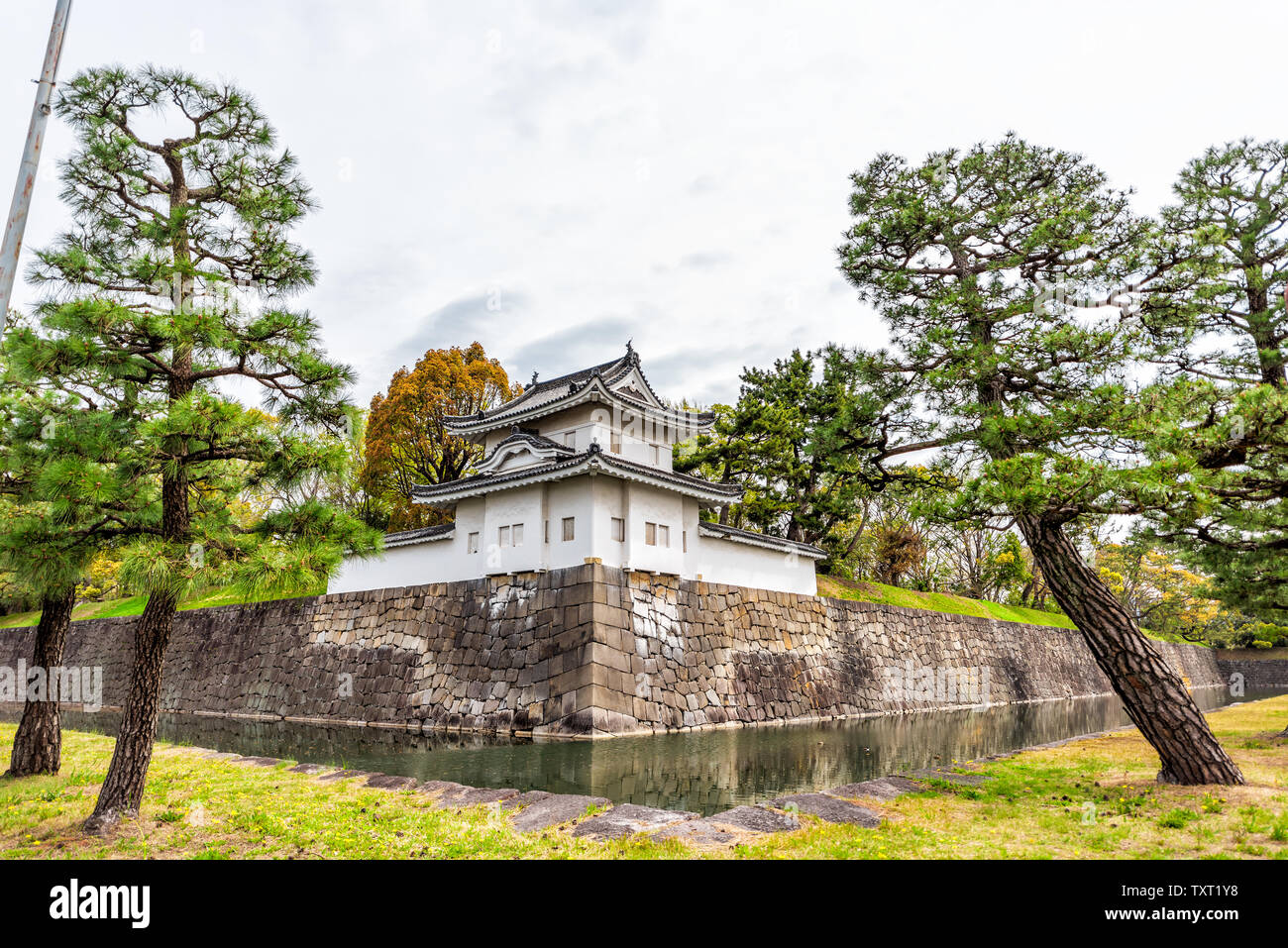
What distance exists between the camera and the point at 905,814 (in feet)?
16.9

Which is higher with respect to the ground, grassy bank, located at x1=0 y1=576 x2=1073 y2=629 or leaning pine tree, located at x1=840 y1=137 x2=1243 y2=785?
leaning pine tree, located at x1=840 y1=137 x2=1243 y2=785

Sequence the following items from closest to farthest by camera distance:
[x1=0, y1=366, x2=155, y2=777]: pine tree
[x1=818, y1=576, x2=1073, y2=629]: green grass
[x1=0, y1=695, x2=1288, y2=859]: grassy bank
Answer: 1. [x1=0, y1=695, x2=1288, y2=859]: grassy bank
2. [x1=0, y1=366, x2=155, y2=777]: pine tree
3. [x1=818, y1=576, x2=1073, y2=629]: green grass

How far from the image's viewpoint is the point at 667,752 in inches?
405

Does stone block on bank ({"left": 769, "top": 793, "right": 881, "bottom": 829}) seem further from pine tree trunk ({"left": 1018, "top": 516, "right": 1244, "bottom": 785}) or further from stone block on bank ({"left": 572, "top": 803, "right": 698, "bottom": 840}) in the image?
pine tree trunk ({"left": 1018, "top": 516, "right": 1244, "bottom": 785})

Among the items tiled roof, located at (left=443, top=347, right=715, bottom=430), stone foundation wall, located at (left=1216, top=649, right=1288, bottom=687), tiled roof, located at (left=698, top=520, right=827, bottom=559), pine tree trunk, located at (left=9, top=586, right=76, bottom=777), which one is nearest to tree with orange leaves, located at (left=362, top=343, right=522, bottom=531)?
tiled roof, located at (left=443, top=347, right=715, bottom=430)

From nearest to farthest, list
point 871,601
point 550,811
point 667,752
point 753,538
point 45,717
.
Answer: point 550,811, point 45,717, point 667,752, point 753,538, point 871,601

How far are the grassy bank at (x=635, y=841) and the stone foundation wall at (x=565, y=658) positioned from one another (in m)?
6.24

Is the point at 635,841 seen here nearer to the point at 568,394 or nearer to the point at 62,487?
the point at 62,487

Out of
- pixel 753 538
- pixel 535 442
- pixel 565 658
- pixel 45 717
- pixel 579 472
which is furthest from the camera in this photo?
pixel 753 538

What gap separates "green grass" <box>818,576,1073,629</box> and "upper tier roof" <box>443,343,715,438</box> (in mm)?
6482

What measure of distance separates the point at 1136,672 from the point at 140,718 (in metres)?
8.24

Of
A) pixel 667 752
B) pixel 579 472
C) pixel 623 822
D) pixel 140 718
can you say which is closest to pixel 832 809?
pixel 623 822

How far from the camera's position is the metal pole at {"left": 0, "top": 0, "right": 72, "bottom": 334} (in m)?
3.61
